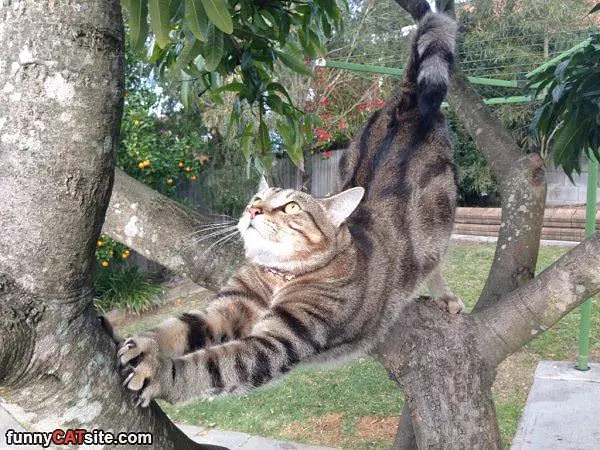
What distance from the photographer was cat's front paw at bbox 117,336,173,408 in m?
1.09

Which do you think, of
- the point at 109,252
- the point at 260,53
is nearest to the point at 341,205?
the point at 260,53

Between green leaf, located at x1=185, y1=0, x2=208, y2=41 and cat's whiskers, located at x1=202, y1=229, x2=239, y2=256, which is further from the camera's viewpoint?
cat's whiskers, located at x1=202, y1=229, x2=239, y2=256

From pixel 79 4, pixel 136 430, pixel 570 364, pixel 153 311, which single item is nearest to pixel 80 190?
pixel 79 4

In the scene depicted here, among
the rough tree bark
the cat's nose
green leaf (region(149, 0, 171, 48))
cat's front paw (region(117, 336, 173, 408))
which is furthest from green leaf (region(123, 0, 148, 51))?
the cat's nose

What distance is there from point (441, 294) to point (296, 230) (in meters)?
0.73

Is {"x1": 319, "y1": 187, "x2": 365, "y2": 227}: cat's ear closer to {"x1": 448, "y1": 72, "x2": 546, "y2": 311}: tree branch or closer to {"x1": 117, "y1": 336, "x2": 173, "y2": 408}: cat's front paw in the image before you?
{"x1": 448, "y1": 72, "x2": 546, "y2": 311}: tree branch

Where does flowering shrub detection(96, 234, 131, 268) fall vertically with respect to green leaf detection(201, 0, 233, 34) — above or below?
below

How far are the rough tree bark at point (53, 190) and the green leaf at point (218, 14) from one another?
8.6 inches

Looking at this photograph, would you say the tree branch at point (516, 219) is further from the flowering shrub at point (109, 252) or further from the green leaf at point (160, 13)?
the flowering shrub at point (109, 252)

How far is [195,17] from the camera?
1087 millimetres

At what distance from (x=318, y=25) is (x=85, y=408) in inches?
59.3

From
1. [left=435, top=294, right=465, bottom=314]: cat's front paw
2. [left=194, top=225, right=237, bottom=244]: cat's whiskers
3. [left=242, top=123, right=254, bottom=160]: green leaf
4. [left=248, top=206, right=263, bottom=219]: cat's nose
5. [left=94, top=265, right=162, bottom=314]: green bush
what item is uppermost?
[left=242, top=123, right=254, bottom=160]: green leaf

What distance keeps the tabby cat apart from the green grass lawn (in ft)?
3.53

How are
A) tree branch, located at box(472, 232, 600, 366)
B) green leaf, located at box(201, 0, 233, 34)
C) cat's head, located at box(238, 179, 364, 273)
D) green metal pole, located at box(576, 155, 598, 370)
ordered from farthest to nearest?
green metal pole, located at box(576, 155, 598, 370) < cat's head, located at box(238, 179, 364, 273) < tree branch, located at box(472, 232, 600, 366) < green leaf, located at box(201, 0, 233, 34)
